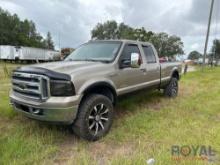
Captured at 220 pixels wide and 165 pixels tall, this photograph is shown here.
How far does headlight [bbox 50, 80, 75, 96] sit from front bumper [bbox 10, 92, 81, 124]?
8 cm

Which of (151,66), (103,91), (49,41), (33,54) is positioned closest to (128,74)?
(103,91)

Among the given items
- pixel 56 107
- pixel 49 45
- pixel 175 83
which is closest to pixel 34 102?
pixel 56 107

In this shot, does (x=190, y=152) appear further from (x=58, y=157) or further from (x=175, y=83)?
(x=175, y=83)

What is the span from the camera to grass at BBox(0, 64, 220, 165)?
10.7 ft

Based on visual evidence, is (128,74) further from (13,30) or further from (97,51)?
(13,30)

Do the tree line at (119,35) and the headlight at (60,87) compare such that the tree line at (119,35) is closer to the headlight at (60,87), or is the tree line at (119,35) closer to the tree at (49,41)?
the tree at (49,41)

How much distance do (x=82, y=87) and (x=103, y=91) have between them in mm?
759

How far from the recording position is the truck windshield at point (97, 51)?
4.68 meters

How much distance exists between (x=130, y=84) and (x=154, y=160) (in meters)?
2.02

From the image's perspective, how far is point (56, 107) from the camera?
3.38 meters

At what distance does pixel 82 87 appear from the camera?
362cm

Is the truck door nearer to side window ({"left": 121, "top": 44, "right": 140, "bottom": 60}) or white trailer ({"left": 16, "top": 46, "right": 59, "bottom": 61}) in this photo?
side window ({"left": 121, "top": 44, "right": 140, "bottom": 60})

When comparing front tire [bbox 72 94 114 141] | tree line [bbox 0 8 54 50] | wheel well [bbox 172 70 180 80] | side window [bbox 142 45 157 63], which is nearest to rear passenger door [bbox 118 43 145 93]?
side window [bbox 142 45 157 63]

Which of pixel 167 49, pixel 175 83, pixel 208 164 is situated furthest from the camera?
pixel 167 49
